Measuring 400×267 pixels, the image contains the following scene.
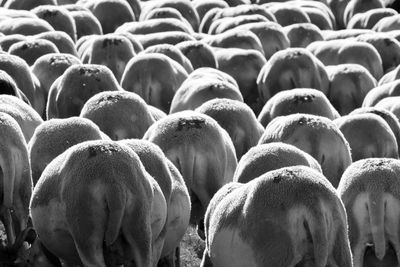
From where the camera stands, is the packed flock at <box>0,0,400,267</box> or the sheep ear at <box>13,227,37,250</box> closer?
the packed flock at <box>0,0,400,267</box>

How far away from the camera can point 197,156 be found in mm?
10750

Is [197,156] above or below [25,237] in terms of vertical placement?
above

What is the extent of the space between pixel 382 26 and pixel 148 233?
44.6ft

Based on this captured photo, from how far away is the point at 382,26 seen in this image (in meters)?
21.7

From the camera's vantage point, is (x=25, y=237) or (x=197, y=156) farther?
(x=197, y=156)

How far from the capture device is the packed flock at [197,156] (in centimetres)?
846

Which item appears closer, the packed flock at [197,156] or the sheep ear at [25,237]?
the packed flock at [197,156]

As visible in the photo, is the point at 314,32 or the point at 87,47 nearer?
the point at 87,47

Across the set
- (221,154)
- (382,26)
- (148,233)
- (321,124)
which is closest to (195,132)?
(221,154)

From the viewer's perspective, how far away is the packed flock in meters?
8.46

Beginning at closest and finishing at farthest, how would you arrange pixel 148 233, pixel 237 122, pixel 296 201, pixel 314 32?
pixel 296 201 → pixel 148 233 → pixel 237 122 → pixel 314 32

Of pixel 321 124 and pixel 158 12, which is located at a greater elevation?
pixel 321 124

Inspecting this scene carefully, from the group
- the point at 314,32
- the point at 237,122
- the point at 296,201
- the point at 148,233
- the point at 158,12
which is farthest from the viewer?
the point at 158,12

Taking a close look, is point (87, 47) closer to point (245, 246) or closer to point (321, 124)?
point (321, 124)
